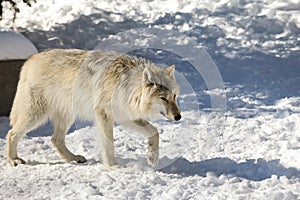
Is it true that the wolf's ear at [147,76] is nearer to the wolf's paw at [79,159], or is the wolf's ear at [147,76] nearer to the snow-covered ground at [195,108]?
the snow-covered ground at [195,108]

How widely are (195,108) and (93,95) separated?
255 cm

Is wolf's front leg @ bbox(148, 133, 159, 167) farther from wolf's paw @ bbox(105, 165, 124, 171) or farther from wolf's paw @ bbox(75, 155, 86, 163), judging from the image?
wolf's paw @ bbox(75, 155, 86, 163)

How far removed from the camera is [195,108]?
8.01m

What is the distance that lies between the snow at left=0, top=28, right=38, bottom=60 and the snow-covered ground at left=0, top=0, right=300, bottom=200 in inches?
47.9

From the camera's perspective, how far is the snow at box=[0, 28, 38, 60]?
8072 millimetres

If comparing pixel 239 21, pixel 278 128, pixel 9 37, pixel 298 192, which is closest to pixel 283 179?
pixel 298 192

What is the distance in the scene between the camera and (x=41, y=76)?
604 cm

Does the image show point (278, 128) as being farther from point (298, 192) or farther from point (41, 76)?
point (41, 76)

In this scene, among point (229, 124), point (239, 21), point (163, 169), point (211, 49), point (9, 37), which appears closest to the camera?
point (163, 169)

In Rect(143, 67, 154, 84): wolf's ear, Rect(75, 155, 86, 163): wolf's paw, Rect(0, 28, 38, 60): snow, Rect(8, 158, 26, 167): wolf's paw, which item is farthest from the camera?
Rect(0, 28, 38, 60): snow

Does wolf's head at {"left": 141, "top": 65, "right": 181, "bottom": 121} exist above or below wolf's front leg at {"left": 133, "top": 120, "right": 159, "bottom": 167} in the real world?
above

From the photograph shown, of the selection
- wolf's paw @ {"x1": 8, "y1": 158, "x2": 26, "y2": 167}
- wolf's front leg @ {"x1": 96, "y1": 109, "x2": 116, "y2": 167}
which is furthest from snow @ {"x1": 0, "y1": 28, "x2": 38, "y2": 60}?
wolf's front leg @ {"x1": 96, "y1": 109, "x2": 116, "y2": 167}

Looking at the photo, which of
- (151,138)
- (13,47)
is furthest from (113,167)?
(13,47)

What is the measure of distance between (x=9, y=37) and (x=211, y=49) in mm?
3963
